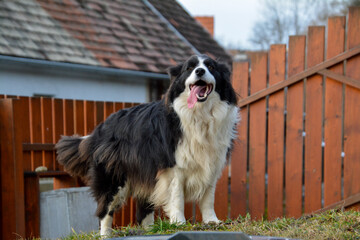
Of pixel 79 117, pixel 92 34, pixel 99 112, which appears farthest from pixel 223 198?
pixel 92 34

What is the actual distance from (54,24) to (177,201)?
6.02 meters

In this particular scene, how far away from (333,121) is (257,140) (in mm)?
990

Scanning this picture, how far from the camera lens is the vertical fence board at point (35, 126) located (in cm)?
556

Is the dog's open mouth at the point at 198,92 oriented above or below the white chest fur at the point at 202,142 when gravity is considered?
above

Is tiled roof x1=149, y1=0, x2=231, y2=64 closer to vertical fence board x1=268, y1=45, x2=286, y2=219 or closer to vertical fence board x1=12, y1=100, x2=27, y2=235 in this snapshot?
vertical fence board x1=268, y1=45, x2=286, y2=219

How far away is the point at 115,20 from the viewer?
35.7ft

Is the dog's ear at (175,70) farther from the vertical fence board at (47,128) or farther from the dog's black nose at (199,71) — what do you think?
the vertical fence board at (47,128)

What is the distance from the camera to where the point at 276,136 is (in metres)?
5.99

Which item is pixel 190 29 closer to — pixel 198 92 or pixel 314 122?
pixel 314 122

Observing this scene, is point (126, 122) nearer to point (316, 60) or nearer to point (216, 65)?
point (216, 65)

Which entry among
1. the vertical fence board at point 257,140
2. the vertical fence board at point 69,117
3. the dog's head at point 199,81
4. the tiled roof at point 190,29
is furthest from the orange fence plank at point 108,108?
the tiled roof at point 190,29

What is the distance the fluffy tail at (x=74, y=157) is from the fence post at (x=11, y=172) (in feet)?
1.86

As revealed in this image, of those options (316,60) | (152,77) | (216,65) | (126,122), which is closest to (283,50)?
→ (316,60)

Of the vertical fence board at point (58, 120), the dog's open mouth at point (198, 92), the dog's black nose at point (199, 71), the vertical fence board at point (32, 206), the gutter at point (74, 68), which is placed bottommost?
the vertical fence board at point (32, 206)
